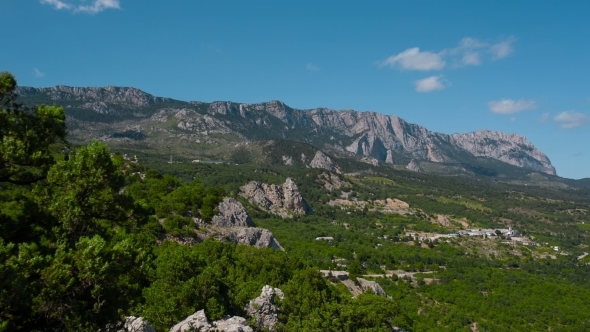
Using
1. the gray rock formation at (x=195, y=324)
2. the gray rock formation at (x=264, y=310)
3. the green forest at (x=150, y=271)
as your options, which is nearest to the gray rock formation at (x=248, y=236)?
the green forest at (x=150, y=271)

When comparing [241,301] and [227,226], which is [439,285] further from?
[241,301]

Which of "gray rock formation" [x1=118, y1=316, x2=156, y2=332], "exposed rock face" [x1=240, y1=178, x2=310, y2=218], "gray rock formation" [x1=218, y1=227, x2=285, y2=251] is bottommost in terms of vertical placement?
"exposed rock face" [x1=240, y1=178, x2=310, y2=218]

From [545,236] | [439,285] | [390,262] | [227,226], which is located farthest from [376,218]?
[227,226]

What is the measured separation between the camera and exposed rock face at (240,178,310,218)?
14475 cm

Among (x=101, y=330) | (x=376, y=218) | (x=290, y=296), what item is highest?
(x=101, y=330)

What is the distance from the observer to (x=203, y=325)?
61.7 feet

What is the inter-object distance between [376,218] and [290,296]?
13829cm

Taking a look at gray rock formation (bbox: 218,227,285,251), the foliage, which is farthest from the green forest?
gray rock formation (bbox: 218,227,285,251)

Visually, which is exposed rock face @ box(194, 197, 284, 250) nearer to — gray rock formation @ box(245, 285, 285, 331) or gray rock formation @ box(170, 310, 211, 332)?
gray rock formation @ box(245, 285, 285, 331)

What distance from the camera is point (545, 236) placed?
158 metres

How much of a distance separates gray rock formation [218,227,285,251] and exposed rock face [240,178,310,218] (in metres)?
93.9

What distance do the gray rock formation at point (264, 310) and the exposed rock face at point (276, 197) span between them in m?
117

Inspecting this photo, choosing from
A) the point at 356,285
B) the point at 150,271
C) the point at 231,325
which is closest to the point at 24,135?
the point at 150,271

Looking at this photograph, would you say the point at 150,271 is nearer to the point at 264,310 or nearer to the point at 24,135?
the point at 24,135
